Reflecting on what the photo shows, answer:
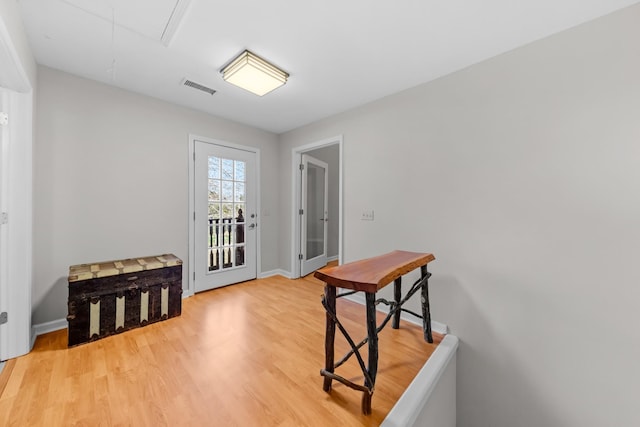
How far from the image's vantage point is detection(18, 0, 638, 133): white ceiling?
1529mm

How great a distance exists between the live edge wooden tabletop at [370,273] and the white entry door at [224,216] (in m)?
2.29

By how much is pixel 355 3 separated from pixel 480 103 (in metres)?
1.35

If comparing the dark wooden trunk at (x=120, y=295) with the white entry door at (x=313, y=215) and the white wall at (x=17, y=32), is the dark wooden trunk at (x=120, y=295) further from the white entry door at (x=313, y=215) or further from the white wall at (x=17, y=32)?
the white entry door at (x=313, y=215)

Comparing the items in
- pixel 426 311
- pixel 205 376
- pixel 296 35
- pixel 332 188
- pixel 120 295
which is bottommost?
pixel 205 376

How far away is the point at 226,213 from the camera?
346 centimetres

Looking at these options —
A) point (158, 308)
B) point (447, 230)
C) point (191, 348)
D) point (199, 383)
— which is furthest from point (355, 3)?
point (158, 308)

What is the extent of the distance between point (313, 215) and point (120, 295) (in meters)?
2.84

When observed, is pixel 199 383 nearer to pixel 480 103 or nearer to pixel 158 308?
pixel 158 308

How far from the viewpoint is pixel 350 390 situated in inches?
→ 60.5

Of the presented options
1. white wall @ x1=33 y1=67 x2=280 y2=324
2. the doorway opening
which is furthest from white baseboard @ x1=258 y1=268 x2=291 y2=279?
white wall @ x1=33 y1=67 x2=280 y2=324

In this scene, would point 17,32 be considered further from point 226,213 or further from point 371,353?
point 371,353

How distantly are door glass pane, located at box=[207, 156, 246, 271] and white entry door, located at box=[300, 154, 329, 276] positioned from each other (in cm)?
96

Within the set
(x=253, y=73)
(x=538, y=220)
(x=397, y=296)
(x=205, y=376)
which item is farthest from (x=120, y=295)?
(x=538, y=220)

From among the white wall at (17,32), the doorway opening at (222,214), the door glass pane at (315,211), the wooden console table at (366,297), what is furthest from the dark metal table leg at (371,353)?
the door glass pane at (315,211)
